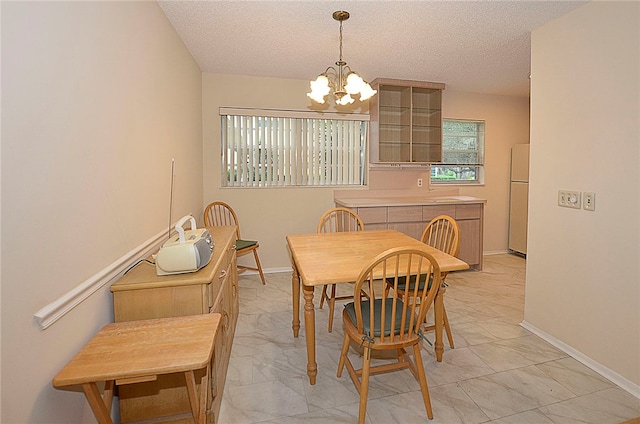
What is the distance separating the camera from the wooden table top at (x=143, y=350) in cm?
107

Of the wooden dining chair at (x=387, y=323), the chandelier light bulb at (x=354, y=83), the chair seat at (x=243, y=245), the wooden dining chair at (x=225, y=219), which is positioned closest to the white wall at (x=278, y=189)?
the wooden dining chair at (x=225, y=219)

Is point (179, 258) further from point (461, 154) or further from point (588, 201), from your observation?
point (461, 154)

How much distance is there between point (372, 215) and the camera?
3859 millimetres

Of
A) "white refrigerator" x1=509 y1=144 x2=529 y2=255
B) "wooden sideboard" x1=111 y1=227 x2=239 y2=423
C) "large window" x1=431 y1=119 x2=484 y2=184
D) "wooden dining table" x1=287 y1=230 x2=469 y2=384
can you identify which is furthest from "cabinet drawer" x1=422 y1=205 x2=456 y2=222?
"wooden sideboard" x1=111 y1=227 x2=239 y2=423

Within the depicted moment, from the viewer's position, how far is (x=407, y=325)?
5.99ft

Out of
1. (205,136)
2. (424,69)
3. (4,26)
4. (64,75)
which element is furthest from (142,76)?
(424,69)

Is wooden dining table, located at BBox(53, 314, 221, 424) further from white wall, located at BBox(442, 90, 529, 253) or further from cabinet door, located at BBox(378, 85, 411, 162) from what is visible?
white wall, located at BBox(442, 90, 529, 253)

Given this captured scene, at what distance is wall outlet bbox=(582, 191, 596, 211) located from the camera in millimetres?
2162

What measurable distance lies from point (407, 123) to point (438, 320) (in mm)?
2816

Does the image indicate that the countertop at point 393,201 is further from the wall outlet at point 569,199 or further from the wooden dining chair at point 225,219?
the wall outlet at point 569,199

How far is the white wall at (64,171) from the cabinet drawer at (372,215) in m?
2.36

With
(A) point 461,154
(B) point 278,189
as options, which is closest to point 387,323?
(B) point 278,189

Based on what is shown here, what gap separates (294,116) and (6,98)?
3.35 metres

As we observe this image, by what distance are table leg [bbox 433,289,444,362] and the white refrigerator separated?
130 inches
